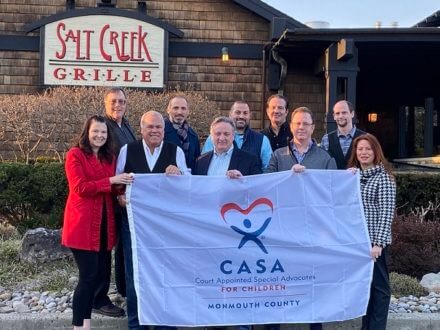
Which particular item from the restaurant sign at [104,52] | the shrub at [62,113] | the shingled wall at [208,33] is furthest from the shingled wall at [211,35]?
the shrub at [62,113]

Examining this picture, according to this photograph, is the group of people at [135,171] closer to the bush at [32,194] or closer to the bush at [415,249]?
the bush at [415,249]

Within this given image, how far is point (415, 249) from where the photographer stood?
7.00 metres

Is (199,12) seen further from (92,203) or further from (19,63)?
(92,203)

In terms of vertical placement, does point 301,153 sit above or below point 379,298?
above

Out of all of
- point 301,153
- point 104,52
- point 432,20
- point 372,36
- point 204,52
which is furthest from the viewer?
point 432,20

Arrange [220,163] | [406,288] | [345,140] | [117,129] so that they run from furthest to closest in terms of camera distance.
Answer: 1. [406,288]
2. [345,140]
3. [117,129]
4. [220,163]

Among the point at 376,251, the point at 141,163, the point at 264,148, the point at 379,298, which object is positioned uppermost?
the point at 264,148

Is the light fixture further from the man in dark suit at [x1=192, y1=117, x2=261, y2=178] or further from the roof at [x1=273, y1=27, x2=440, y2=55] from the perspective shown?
the man in dark suit at [x1=192, y1=117, x2=261, y2=178]

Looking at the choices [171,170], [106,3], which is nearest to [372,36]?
[106,3]

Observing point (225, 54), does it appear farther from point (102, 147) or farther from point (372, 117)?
point (102, 147)

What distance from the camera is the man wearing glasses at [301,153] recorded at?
511cm

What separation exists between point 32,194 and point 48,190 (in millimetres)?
250

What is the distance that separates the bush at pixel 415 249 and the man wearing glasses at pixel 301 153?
2.29m

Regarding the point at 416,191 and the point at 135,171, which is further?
the point at 416,191
